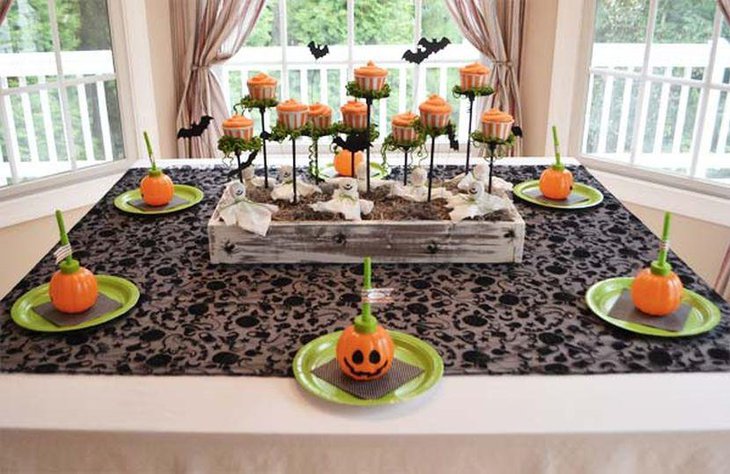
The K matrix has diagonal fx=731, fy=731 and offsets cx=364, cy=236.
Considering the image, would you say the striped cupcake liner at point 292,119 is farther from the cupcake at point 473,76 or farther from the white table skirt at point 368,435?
the white table skirt at point 368,435

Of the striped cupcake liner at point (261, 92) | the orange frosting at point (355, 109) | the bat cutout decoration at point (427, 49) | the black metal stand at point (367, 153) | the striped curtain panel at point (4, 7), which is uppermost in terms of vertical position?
the striped curtain panel at point (4, 7)

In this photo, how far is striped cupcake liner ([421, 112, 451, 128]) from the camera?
1853 millimetres

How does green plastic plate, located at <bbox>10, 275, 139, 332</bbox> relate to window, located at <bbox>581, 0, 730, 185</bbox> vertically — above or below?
below

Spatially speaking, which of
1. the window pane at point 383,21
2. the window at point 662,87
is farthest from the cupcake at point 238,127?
the window at point 662,87

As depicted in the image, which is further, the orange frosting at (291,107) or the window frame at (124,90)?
the window frame at (124,90)

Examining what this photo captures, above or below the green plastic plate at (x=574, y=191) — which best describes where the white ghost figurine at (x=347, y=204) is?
above

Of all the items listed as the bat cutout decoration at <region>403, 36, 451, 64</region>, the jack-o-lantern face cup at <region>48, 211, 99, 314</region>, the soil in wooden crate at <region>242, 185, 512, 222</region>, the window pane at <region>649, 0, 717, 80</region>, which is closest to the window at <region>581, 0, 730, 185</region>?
the window pane at <region>649, 0, 717, 80</region>

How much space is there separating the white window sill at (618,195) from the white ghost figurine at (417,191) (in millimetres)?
898

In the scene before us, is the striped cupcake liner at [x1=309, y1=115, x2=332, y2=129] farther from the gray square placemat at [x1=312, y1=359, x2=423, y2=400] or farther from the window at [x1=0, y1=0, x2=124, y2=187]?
the window at [x1=0, y1=0, x2=124, y2=187]

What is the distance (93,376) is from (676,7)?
280 centimetres

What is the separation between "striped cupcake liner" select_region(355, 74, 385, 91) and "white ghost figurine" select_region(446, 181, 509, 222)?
0.36 m

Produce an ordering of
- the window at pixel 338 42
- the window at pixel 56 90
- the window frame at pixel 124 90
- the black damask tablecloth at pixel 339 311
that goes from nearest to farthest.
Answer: the black damask tablecloth at pixel 339 311 → the window at pixel 56 90 → the window frame at pixel 124 90 → the window at pixel 338 42

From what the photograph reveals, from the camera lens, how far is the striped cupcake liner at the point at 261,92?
76.2 inches

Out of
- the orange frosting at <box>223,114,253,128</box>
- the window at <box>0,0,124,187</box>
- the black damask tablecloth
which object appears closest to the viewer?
the black damask tablecloth
